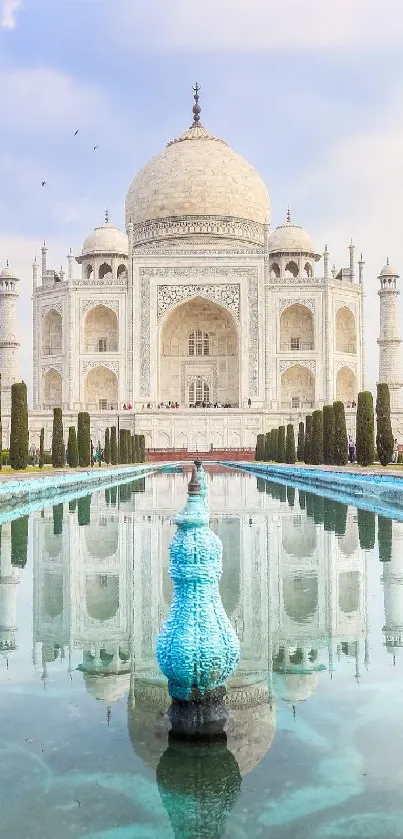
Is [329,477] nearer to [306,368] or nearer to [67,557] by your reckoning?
[67,557]

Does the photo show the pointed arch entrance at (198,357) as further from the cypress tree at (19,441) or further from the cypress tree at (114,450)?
the cypress tree at (19,441)

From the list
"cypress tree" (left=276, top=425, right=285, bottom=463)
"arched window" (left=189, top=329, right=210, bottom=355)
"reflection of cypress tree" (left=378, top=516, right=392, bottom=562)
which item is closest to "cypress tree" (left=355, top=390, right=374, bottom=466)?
"cypress tree" (left=276, top=425, right=285, bottom=463)

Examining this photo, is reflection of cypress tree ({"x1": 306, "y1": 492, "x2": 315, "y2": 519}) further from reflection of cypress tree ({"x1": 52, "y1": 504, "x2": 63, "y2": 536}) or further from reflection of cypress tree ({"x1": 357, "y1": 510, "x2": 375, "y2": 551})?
reflection of cypress tree ({"x1": 52, "y1": 504, "x2": 63, "y2": 536})

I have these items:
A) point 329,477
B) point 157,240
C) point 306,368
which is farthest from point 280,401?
point 329,477

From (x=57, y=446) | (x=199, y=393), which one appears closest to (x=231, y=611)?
(x=57, y=446)

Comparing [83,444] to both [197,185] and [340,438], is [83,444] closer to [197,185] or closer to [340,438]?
[340,438]
